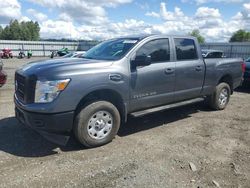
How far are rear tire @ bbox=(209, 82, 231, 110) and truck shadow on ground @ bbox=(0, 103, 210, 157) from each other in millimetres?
673

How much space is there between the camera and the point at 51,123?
4.52m

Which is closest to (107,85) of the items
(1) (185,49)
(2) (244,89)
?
(1) (185,49)

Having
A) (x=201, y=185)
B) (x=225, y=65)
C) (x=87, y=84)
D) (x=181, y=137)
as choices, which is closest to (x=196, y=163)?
(x=201, y=185)

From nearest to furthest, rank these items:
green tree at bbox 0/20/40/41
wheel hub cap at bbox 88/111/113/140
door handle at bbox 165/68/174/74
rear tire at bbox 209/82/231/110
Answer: wheel hub cap at bbox 88/111/113/140 < door handle at bbox 165/68/174/74 < rear tire at bbox 209/82/231/110 < green tree at bbox 0/20/40/41

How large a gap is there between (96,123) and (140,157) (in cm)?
97

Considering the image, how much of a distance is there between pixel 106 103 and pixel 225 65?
13.2 ft

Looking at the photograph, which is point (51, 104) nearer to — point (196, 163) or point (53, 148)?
point (53, 148)

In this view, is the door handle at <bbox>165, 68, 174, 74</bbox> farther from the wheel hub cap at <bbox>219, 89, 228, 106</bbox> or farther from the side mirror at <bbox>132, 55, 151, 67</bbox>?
the wheel hub cap at <bbox>219, 89, 228, 106</bbox>

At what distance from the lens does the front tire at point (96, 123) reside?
15.7 feet

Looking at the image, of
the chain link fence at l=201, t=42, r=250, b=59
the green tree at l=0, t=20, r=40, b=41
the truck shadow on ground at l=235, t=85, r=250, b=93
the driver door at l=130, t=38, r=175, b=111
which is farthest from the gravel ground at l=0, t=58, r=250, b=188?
the green tree at l=0, t=20, r=40, b=41

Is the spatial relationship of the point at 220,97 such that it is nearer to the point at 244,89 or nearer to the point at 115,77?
the point at 115,77

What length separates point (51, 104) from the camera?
4.46m

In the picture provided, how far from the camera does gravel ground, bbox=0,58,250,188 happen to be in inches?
153

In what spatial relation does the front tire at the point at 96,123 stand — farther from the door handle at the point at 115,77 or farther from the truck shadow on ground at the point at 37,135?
the door handle at the point at 115,77
